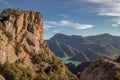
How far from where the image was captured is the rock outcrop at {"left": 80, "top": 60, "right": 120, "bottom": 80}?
28.1 m

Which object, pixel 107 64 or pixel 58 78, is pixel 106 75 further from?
pixel 58 78

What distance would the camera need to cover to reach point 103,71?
30.0 meters

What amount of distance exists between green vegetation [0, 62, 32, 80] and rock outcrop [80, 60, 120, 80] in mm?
127038

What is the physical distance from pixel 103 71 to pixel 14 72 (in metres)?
137

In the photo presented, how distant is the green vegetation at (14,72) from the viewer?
15862cm

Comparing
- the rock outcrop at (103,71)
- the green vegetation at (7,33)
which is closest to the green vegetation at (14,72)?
the green vegetation at (7,33)

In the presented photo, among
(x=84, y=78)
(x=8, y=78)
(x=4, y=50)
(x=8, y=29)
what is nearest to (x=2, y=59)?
(x=4, y=50)

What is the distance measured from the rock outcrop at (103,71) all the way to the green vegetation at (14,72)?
417 ft

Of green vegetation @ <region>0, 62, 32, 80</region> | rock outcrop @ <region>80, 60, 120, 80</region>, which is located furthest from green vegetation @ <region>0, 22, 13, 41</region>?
rock outcrop @ <region>80, 60, 120, 80</region>

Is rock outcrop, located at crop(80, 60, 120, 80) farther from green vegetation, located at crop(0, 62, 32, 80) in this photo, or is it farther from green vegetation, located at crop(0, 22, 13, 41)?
green vegetation, located at crop(0, 22, 13, 41)

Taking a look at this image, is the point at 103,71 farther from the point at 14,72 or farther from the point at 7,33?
the point at 7,33

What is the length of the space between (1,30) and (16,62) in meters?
21.6

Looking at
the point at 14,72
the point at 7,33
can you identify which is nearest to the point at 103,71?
the point at 14,72

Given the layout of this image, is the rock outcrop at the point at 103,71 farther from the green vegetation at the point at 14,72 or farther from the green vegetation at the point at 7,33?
the green vegetation at the point at 7,33
